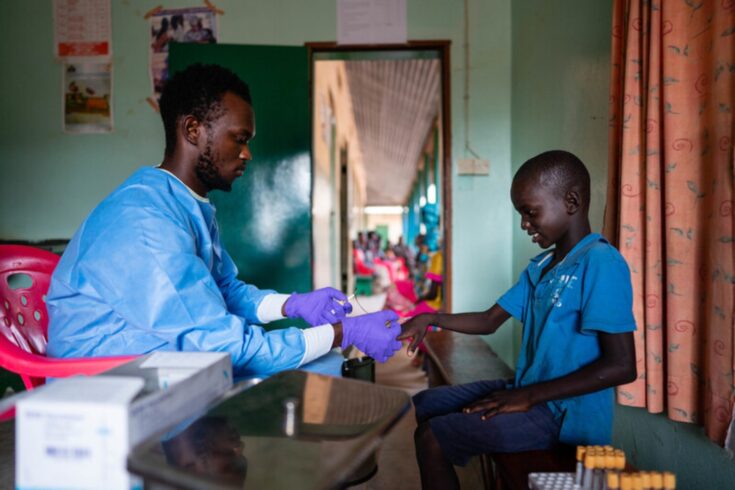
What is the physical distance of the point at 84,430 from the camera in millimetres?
627

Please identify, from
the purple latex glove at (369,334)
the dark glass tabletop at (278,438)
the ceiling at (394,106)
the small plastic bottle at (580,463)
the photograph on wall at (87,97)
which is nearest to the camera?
the dark glass tabletop at (278,438)

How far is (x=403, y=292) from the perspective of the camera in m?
4.73

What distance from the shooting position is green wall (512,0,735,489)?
1505 mm

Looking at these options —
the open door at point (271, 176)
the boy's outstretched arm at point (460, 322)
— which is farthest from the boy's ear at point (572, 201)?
the open door at point (271, 176)

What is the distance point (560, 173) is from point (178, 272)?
1.08m

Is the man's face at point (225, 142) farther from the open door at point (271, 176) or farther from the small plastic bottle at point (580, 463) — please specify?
the open door at point (271, 176)

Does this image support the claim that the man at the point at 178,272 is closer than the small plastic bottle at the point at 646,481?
No

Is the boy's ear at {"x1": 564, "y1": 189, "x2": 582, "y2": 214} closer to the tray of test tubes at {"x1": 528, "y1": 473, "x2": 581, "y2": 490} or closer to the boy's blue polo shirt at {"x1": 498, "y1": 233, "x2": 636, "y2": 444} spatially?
the boy's blue polo shirt at {"x1": 498, "y1": 233, "x2": 636, "y2": 444}

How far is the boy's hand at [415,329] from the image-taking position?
1661mm

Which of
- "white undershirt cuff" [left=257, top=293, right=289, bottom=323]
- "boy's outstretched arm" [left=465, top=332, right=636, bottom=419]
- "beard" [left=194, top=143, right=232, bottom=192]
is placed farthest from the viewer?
"white undershirt cuff" [left=257, top=293, right=289, bottom=323]

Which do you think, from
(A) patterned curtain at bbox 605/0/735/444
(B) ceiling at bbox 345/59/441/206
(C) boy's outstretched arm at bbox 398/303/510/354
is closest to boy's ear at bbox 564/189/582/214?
(A) patterned curtain at bbox 605/0/735/444

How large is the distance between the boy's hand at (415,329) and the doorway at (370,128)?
1.57 m

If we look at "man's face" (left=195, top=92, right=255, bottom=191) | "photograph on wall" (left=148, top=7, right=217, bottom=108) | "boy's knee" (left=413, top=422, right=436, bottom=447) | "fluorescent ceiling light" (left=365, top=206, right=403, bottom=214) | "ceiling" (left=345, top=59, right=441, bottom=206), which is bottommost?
"boy's knee" (left=413, top=422, right=436, bottom=447)

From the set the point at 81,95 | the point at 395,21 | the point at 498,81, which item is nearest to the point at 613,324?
the point at 498,81
